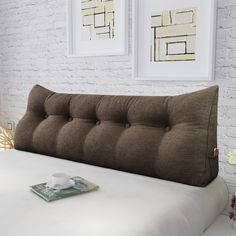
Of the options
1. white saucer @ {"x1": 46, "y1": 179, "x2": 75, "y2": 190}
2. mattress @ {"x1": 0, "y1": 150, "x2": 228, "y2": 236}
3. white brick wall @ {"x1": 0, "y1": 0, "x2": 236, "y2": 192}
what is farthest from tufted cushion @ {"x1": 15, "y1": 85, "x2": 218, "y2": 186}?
white saucer @ {"x1": 46, "y1": 179, "x2": 75, "y2": 190}

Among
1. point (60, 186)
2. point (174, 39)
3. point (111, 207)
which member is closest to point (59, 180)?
point (60, 186)

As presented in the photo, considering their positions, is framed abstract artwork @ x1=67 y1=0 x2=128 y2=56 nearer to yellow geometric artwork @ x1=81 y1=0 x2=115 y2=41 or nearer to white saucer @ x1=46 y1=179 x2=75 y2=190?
yellow geometric artwork @ x1=81 y1=0 x2=115 y2=41

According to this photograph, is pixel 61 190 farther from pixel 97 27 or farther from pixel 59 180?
pixel 97 27

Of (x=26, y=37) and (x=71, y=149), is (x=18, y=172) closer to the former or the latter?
(x=71, y=149)

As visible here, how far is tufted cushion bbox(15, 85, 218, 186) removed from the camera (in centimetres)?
154

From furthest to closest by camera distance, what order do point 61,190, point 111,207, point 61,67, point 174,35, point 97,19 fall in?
point 61,67 < point 97,19 < point 174,35 < point 61,190 < point 111,207

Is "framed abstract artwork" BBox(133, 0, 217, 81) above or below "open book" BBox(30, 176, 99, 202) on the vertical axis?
above

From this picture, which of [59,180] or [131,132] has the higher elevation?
[131,132]

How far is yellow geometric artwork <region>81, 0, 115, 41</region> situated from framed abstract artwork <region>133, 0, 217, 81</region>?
22 centimetres

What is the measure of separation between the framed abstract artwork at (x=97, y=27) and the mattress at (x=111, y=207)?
2.92 feet

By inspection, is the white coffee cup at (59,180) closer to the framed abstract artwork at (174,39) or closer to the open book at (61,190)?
the open book at (61,190)

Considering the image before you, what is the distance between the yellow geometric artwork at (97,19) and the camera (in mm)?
2211

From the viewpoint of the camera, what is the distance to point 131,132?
1.76 metres

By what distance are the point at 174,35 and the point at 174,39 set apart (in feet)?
0.07
